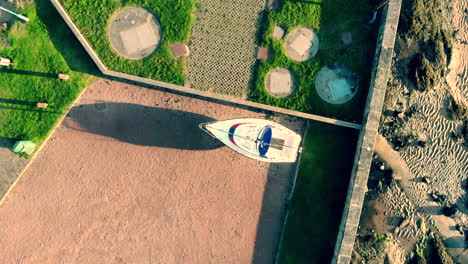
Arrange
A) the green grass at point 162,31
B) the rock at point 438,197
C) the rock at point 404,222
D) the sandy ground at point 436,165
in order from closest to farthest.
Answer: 1. the green grass at point 162,31
2. the rock at point 404,222
3. the sandy ground at point 436,165
4. the rock at point 438,197

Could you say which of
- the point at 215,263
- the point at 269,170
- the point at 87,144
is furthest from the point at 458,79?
the point at 87,144

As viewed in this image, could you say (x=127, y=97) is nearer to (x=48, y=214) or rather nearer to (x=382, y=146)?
(x=48, y=214)

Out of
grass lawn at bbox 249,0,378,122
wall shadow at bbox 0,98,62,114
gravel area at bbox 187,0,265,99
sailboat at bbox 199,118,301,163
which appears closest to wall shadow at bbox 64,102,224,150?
wall shadow at bbox 0,98,62,114

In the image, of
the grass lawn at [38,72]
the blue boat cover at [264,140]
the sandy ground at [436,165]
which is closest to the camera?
the blue boat cover at [264,140]

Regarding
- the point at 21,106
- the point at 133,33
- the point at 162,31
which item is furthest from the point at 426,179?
the point at 21,106

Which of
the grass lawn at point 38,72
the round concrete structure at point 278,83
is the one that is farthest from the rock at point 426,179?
the grass lawn at point 38,72

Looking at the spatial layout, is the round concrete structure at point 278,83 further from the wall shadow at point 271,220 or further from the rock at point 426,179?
the rock at point 426,179
